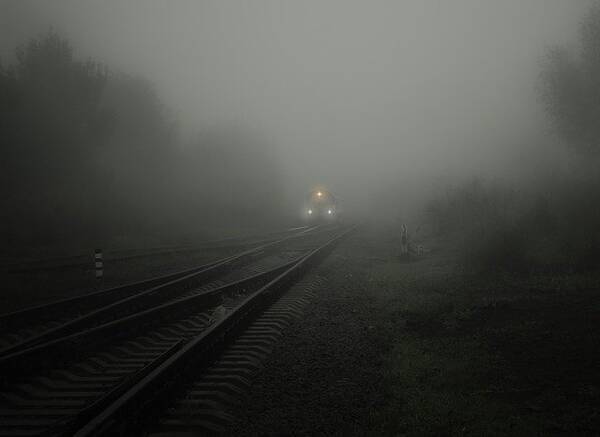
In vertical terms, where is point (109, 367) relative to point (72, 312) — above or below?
below

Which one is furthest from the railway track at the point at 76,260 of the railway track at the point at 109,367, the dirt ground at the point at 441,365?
the dirt ground at the point at 441,365

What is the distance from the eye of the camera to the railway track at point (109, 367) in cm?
396

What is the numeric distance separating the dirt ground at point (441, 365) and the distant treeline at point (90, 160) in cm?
1893

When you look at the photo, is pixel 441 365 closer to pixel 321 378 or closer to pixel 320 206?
pixel 321 378

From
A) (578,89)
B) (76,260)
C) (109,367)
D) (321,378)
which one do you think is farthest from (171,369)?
(578,89)

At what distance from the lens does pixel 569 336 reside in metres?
6.00

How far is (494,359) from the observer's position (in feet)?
18.0

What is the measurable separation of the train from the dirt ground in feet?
120

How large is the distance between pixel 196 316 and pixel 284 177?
46239mm

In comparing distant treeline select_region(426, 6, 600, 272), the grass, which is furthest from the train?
the grass

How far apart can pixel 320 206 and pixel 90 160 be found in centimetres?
2667

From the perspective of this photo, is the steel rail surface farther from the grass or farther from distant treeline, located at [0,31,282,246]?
distant treeline, located at [0,31,282,246]

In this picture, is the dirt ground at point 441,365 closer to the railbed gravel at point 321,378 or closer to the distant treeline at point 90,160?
the railbed gravel at point 321,378

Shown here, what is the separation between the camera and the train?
4653 centimetres
